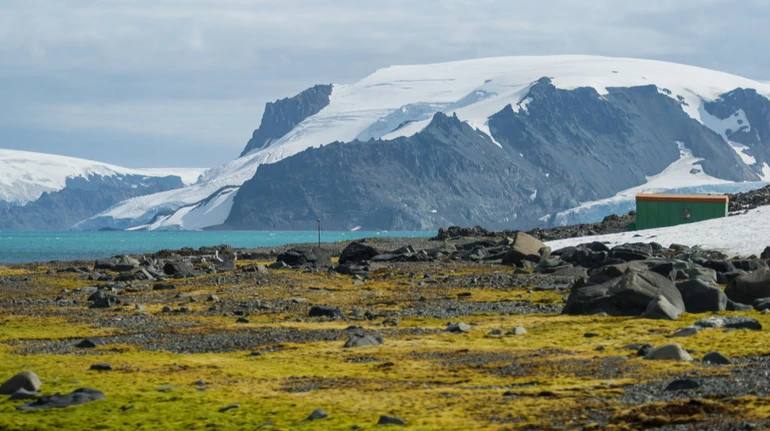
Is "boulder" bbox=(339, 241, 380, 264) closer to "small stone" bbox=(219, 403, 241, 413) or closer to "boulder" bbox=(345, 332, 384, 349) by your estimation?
"boulder" bbox=(345, 332, 384, 349)

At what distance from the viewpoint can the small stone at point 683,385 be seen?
2255cm

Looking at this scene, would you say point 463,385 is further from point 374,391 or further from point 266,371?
point 266,371

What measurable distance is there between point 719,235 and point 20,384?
57.8 metres

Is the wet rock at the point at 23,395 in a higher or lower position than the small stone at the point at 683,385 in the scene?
lower

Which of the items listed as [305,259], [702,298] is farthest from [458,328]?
[305,259]

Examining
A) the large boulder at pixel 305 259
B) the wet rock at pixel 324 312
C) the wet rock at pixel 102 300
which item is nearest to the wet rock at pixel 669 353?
the wet rock at pixel 324 312

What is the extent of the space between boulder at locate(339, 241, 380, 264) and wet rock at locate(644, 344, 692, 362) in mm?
49936

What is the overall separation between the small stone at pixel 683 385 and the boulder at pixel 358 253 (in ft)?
179

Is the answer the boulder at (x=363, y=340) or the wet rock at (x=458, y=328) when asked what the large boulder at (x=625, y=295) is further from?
the boulder at (x=363, y=340)

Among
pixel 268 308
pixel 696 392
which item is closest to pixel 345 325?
pixel 268 308

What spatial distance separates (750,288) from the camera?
1603 inches

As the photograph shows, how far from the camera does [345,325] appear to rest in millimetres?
38562

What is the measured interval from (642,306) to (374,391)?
15130 mm

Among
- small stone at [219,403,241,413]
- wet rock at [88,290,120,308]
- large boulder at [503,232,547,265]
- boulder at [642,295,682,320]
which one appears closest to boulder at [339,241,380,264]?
large boulder at [503,232,547,265]
